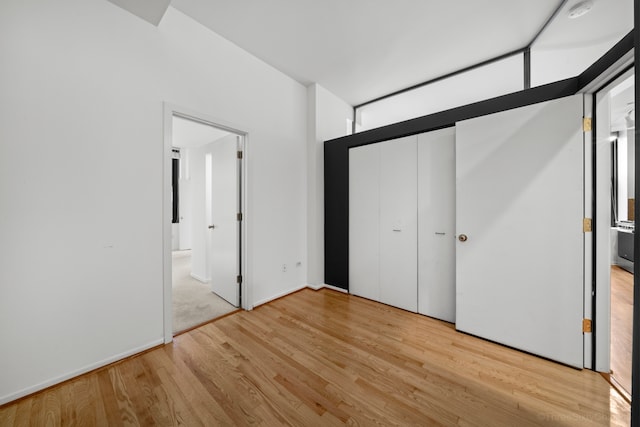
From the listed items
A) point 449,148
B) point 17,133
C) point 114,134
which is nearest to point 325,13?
point 449,148

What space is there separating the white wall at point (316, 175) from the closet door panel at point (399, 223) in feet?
3.18

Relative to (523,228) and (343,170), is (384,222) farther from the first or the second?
(523,228)

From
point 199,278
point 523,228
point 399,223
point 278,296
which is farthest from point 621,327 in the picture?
point 199,278

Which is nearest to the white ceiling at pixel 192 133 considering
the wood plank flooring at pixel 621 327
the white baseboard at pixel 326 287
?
the white baseboard at pixel 326 287

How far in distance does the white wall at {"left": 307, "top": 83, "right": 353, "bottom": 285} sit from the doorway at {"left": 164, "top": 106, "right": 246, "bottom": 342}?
104 cm

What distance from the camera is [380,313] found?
8.57 ft

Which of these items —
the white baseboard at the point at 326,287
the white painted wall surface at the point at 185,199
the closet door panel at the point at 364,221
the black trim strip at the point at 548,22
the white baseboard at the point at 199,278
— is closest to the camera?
the black trim strip at the point at 548,22

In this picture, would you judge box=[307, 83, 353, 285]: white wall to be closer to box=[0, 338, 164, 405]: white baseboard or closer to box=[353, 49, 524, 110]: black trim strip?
box=[353, 49, 524, 110]: black trim strip

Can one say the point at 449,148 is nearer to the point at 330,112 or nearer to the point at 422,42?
the point at 422,42

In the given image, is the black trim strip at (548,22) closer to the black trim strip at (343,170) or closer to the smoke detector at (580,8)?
the smoke detector at (580,8)

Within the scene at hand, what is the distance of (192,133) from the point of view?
4820mm

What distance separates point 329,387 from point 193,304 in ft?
7.06

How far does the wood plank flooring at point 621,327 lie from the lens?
158cm

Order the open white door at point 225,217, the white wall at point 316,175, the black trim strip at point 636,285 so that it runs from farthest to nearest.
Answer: the white wall at point 316,175
the open white door at point 225,217
the black trim strip at point 636,285
